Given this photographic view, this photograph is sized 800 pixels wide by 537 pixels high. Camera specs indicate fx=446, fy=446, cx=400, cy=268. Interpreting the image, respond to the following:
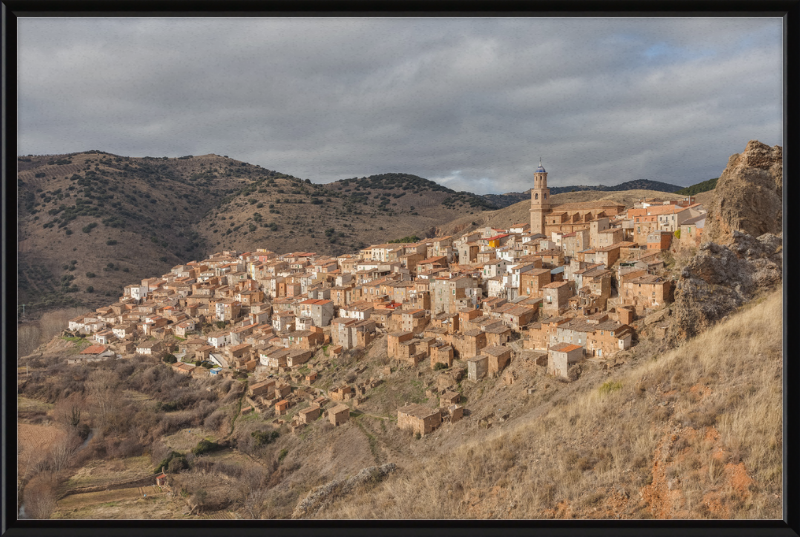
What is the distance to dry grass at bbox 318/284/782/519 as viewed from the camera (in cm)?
148

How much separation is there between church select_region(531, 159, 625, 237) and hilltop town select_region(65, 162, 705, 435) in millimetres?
45

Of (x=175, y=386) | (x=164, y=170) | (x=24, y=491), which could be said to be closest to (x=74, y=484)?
(x=24, y=491)

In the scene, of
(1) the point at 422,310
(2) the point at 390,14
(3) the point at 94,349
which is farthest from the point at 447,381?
(3) the point at 94,349

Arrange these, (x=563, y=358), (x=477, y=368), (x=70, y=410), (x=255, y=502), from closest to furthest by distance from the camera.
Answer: (x=70, y=410) → (x=255, y=502) → (x=563, y=358) → (x=477, y=368)

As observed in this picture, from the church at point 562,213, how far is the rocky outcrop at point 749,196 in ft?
26.7

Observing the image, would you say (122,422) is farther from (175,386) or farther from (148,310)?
(148,310)

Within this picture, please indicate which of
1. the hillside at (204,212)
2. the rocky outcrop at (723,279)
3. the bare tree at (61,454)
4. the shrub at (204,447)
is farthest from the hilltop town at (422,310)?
the bare tree at (61,454)

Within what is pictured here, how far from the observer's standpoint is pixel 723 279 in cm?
369

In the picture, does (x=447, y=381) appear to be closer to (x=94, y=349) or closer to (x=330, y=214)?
(x=94, y=349)

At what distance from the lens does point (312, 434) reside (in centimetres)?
703

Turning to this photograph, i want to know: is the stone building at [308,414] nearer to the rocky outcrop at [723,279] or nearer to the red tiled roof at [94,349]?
the red tiled roof at [94,349]

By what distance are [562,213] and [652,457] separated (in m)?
12.8

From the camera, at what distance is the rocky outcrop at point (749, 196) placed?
3.88 meters

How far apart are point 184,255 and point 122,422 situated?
1627 centimetres
